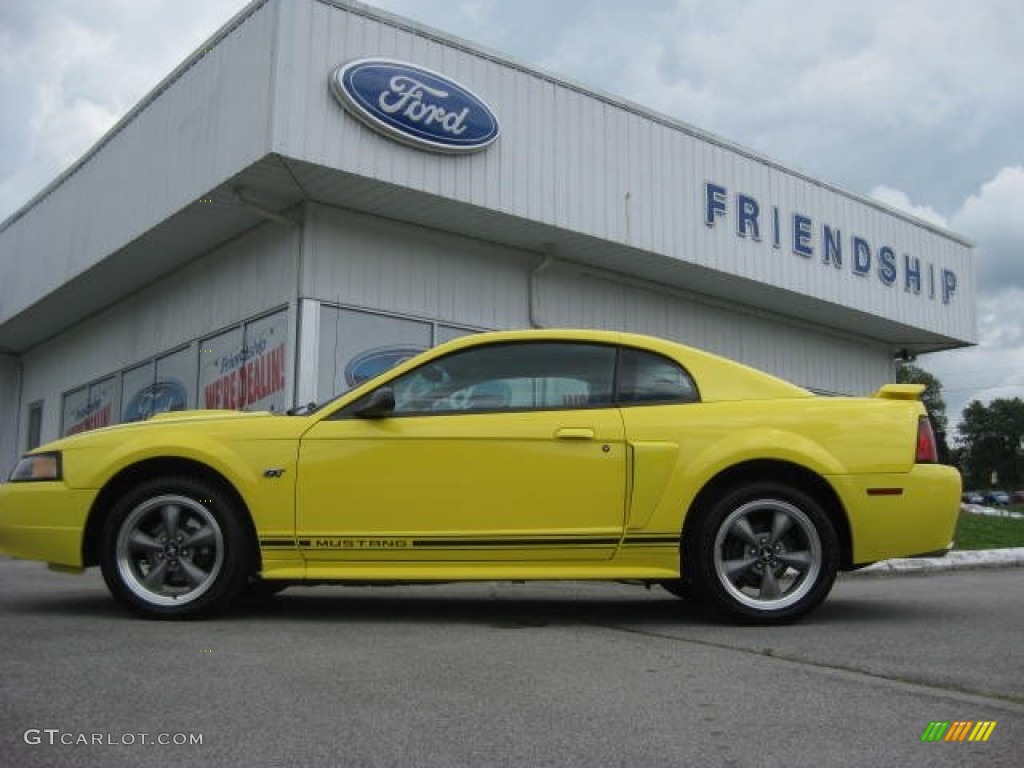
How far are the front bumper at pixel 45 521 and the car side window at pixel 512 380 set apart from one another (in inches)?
67.8

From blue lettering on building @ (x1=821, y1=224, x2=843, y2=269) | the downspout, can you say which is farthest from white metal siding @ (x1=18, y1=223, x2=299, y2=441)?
blue lettering on building @ (x1=821, y1=224, x2=843, y2=269)

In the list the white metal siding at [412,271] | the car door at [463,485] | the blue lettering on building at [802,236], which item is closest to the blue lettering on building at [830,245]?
the blue lettering on building at [802,236]

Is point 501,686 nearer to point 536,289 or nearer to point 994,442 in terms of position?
point 536,289

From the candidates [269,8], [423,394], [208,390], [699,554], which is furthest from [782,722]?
[208,390]

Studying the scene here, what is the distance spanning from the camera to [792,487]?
4934mm

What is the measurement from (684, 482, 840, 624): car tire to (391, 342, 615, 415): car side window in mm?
828

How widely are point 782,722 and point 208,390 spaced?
11.9 meters

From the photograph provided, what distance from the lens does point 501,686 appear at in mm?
3410

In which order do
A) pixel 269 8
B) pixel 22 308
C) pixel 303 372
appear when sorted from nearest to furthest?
1. pixel 269 8
2. pixel 303 372
3. pixel 22 308

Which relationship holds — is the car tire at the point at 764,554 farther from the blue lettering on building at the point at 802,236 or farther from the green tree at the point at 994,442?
the green tree at the point at 994,442

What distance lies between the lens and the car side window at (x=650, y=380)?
506 centimetres

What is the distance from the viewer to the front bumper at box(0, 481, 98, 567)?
5.04 metres

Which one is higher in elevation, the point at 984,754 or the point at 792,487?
the point at 792,487

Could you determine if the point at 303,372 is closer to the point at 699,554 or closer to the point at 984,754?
the point at 699,554
